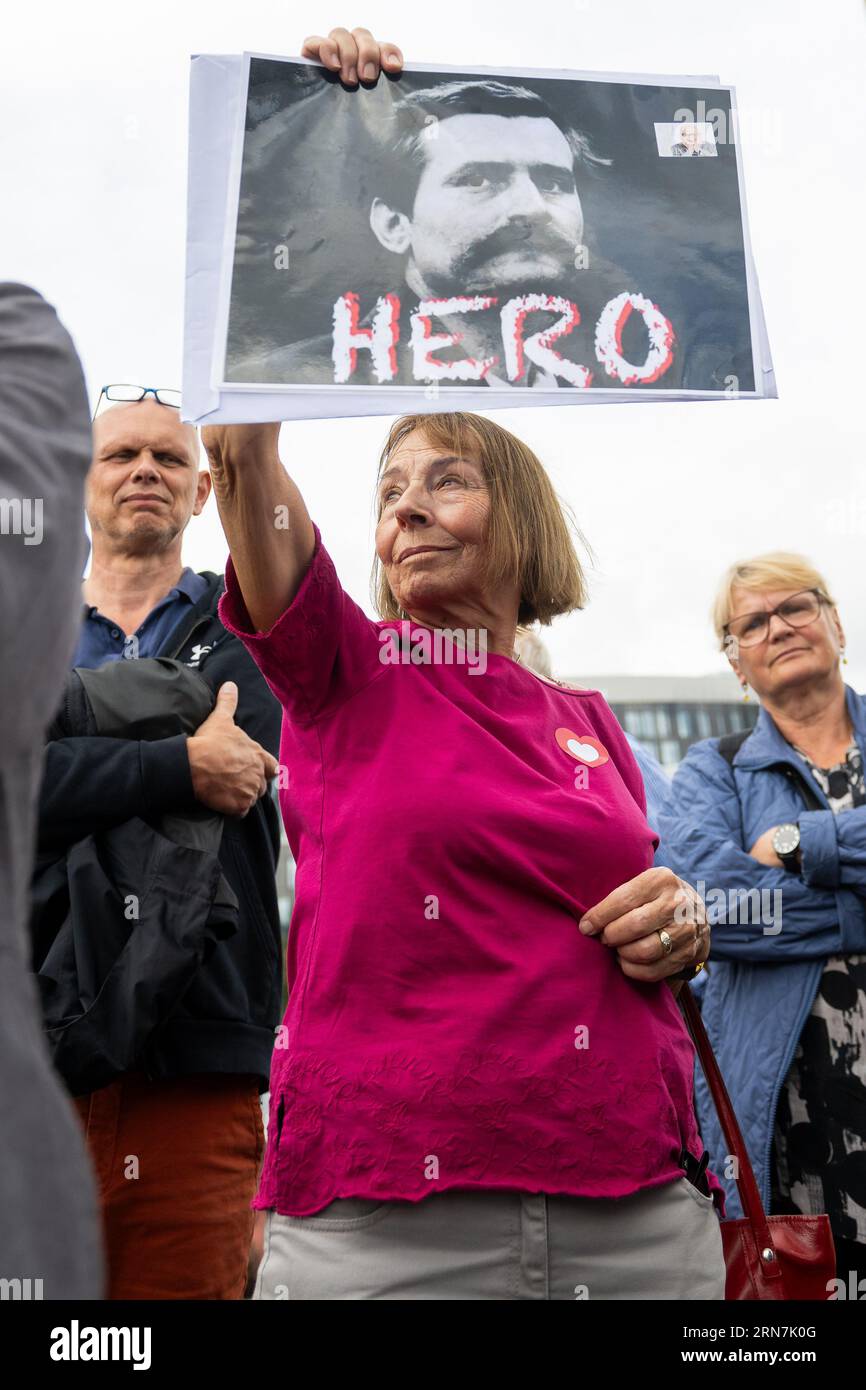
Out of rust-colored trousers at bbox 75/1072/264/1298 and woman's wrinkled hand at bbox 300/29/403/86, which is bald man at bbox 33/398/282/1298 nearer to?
rust-colored trousers at bbox 75/1072/264/1298

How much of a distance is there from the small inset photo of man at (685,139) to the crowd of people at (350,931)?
21.1 inches

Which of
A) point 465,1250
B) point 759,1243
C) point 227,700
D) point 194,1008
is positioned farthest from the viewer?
point 227,700

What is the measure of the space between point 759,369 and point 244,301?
2.73ft

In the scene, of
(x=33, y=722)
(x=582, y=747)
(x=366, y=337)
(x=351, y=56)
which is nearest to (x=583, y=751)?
(x=582, y=747)

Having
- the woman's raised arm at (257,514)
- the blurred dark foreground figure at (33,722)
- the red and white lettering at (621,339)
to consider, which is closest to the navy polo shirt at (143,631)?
the woman's raised arm at (257,514)

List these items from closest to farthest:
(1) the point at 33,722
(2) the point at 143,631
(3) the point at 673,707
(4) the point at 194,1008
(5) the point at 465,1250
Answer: (1) the point at 33,722
(5) the point at 465,1250
(4) the point at 194,1008
(2) the point at 143,631
(3) the point at 673,707

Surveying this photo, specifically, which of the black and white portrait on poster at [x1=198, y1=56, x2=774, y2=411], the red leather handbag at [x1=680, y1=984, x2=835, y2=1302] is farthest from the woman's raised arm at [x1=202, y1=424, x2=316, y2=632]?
the red leather handbag at [x1=680, y1=984, x2=835, y2=1302]

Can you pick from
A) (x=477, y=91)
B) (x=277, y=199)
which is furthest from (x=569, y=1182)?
(x=477, y=91)

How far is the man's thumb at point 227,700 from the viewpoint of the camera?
2922mm

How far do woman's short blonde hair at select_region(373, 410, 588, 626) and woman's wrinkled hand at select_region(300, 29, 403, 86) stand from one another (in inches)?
24.5

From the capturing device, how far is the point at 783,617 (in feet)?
12.8

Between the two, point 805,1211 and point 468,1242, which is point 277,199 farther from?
point 805,1211

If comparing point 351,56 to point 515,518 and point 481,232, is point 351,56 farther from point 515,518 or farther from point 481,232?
point 515,518

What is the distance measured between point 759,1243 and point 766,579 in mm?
2225
